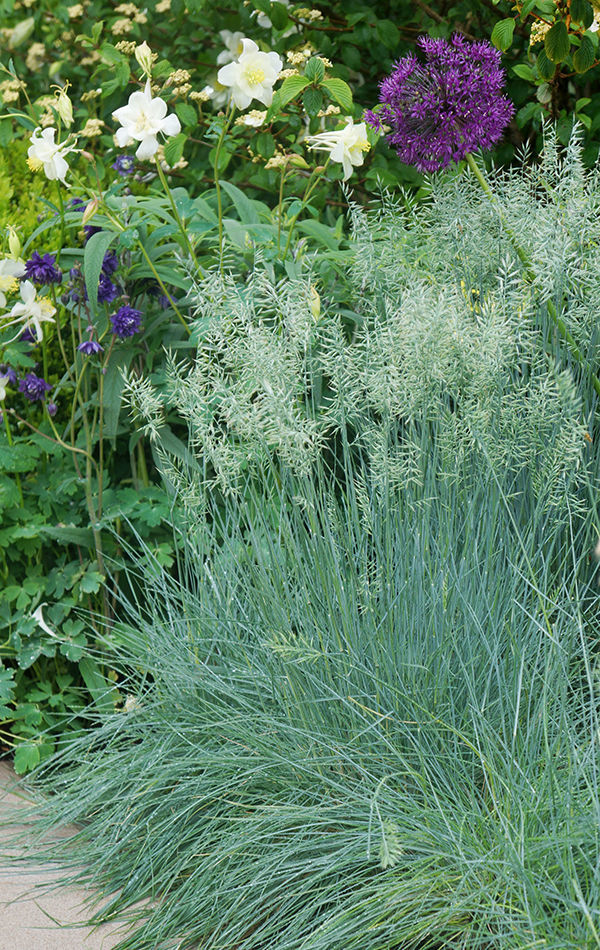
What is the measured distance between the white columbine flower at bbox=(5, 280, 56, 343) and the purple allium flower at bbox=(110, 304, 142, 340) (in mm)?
183

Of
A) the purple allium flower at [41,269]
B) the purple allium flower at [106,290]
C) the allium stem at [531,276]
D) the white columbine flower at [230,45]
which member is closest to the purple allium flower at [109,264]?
the purple allium flower at [106,290]

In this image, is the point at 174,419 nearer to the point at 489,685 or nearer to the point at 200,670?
the point at 200,670

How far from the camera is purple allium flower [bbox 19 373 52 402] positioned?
9.07 feet

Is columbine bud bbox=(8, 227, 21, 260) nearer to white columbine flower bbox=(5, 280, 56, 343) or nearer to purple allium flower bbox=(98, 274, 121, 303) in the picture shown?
white columbine flower bbox=(5, 280, 56, 343)

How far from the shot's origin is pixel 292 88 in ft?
9.05

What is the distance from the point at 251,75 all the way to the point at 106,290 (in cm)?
Answer: 69

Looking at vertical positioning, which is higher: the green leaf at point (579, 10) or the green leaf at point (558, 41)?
the green leaf at point (579, 10)

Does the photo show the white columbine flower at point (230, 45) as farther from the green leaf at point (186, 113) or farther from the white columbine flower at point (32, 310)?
the white columbine flower at point (32, 310)

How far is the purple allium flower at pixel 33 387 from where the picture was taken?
9.07 feet

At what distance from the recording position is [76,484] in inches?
115

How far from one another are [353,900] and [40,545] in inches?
59.5

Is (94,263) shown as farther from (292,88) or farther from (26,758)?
(26,758)

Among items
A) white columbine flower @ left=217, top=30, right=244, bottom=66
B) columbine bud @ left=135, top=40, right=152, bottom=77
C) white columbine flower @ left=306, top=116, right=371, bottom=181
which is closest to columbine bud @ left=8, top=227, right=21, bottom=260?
columbine bud @ left=135, top=40, right=152, bottom=77

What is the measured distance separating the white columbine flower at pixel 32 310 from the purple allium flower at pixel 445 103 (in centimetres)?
104
